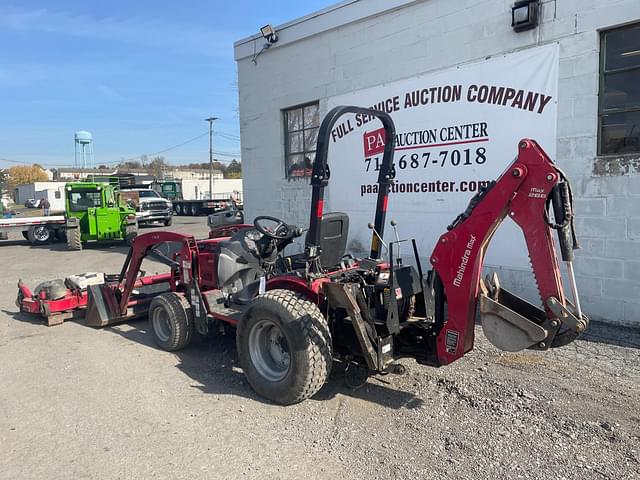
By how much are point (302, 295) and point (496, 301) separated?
155 centimetres

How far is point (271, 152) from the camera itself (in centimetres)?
1006

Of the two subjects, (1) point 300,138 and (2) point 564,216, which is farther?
(1) point 300,138

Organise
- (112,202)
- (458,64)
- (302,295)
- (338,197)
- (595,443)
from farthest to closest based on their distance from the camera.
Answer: (112,202)
(338,197)
(458,64)
(302,295)
(595,443)

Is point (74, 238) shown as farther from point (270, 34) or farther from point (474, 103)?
point (474, 103)

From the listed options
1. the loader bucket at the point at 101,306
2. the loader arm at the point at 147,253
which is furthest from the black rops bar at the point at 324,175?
the loader bucket at the point at 101,306

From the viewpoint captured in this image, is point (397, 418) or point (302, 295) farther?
point (302, 295)

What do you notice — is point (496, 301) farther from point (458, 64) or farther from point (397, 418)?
point (458, 64)

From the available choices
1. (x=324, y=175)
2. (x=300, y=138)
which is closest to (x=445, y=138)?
(x=300, y=138)

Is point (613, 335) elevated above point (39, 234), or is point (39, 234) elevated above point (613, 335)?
point (39, 234)

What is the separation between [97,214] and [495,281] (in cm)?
1531

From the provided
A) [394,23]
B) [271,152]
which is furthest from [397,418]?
[271,152]

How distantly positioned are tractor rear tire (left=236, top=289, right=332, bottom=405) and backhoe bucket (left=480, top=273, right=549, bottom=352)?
120cm

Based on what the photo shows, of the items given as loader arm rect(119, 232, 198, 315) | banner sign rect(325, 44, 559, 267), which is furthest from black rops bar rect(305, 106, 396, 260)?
banner sign rect(325, 44, 559, 267)

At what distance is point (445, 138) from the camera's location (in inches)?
285
